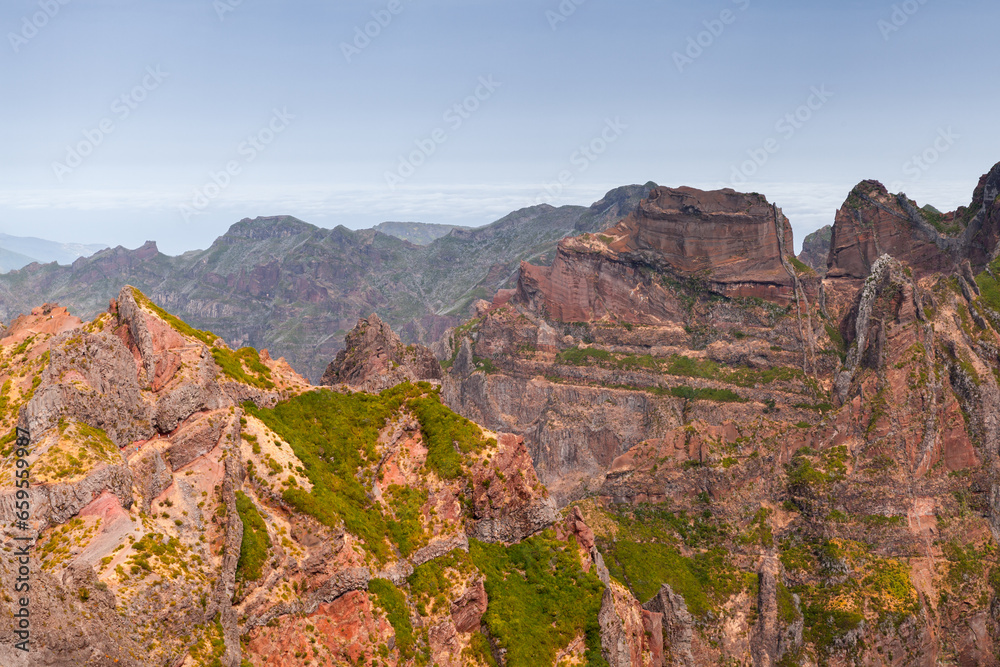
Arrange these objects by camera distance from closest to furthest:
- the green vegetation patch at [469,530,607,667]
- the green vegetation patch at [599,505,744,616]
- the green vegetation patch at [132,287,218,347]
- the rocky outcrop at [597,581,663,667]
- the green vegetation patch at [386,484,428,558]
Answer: the green vegetation patch at [469,530,607,667]
the green vegetation patch at [386,484,428,558]
the green vegetation patch at [132,287,218,347]
the rocky outcrop at [597,581,663,667]
the green vegetation patch at [599,505,744,616]

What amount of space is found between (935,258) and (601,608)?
447ft

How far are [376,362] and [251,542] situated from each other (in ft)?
123

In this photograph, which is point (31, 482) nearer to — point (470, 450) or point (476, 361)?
point (470, 450)

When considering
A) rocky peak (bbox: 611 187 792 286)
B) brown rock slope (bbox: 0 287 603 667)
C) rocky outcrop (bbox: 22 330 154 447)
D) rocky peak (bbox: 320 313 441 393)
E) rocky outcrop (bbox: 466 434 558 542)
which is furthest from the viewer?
rocky peak (bbox: 611 187 792 286)

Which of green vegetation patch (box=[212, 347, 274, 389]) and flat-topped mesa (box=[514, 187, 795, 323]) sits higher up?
flat-topped mesa (box=[514, 187, 795, 323])

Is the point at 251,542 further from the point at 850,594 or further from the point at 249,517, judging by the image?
the point at 850,594

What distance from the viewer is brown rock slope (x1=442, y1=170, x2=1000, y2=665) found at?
9288cm

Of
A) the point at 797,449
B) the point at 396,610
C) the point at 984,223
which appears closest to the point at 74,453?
the point at 396,610

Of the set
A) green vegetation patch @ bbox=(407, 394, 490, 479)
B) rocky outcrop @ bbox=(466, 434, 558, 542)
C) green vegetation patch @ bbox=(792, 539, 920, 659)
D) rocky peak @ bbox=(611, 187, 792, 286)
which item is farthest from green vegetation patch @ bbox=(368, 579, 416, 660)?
rocky peak @ bbox=(611, 187, 792, 286)

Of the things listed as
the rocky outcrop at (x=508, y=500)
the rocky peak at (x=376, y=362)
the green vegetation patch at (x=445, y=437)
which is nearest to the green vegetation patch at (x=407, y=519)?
the green vegetation patch at (x=445, y=437)

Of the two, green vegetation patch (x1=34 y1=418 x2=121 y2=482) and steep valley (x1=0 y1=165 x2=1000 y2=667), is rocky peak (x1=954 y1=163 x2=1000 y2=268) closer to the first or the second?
steep valley (x1=0 y1=165 x2=1000 y2=667)

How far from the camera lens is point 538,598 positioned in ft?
193

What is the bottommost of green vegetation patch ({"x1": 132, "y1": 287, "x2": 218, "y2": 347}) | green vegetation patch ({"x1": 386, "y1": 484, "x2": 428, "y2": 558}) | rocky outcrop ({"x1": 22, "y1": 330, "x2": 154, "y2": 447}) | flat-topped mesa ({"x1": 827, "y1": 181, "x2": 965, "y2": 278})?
green vegetation patch ({"x1": 386, "y1": 484, "x2": 428, "y2": 558})

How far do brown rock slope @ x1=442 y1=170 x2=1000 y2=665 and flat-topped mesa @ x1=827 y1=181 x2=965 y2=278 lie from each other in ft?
1.54
